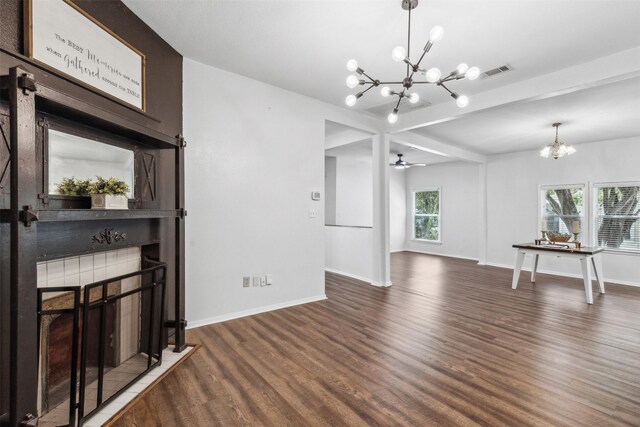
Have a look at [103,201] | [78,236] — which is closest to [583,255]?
[103,201]

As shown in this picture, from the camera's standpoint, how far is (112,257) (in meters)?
2.21

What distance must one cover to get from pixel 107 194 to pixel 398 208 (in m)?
8.78

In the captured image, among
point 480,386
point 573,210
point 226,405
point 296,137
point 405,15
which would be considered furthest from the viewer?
point 573,210

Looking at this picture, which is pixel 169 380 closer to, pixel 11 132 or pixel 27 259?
pixel 27 259

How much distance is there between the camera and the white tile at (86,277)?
1960 millimetres

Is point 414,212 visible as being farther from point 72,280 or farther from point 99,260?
point 72,280

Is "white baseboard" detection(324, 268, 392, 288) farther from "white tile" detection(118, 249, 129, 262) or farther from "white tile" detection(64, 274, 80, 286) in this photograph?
"white tile" detection(64, 274, 80, 286)

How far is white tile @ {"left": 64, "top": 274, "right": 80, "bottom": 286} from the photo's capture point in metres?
1.85

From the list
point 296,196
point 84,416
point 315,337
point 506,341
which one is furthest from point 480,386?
point 296,196

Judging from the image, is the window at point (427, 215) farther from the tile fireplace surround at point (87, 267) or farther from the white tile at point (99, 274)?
the white tile at point (99, 274)

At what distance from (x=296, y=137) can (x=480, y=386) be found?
3292mm

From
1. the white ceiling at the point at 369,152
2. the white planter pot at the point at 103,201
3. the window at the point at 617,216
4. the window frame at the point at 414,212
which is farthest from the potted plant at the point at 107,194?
the window frame at the point at 414,212

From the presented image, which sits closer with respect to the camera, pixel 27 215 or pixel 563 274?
pixel 27 215

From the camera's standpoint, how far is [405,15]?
238 centimetres
